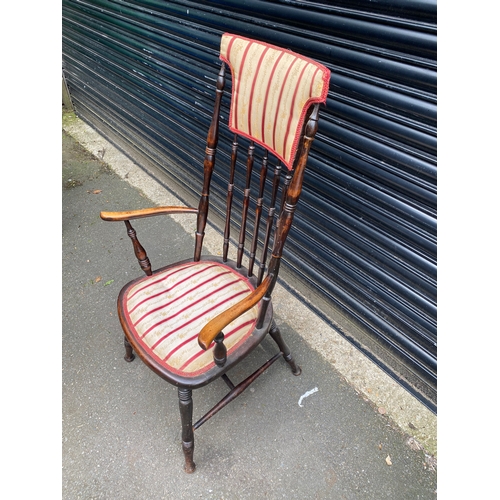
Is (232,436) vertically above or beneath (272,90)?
beneath

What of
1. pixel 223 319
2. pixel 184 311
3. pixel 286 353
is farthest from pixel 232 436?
pixel 223 319

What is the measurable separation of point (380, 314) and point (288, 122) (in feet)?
4.43

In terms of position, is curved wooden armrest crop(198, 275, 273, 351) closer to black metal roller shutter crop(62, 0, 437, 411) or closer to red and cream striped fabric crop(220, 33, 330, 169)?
red and cream striped fabric crop(220, 33, 330, 169)

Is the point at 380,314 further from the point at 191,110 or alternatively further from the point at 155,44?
the point at 155,44

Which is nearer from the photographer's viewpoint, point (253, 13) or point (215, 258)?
point (253, 13)

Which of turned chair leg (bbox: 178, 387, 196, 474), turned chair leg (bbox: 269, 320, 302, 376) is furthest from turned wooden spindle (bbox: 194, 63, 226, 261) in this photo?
turned chair leg (bbox: 178, 387, 196, 474)

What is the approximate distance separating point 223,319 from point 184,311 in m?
0.46

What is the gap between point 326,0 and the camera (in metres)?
1.63

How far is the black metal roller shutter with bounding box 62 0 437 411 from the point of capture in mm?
1536

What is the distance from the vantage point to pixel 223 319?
133 centimetres

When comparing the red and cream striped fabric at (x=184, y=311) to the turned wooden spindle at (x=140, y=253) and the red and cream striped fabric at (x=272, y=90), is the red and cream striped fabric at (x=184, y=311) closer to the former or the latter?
the turned wooden spindle at (x=140, y=253)

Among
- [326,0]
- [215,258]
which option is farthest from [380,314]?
[326,0]

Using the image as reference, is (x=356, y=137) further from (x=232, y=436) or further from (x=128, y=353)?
(x=128, y=353)

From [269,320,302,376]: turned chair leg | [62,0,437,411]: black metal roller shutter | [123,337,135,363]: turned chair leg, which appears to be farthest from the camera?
[123,337,135,363]: turned chair leg
